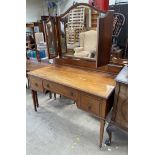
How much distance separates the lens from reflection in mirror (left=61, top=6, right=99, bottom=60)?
2070 millimetres

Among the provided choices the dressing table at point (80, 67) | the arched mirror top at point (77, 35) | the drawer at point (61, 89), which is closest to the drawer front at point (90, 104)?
the dressing table at point (80, 67)

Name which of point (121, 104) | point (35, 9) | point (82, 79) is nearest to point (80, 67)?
point (82, 79)

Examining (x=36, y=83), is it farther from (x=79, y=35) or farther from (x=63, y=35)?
(x=79, y=35)

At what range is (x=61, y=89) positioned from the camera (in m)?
1.74

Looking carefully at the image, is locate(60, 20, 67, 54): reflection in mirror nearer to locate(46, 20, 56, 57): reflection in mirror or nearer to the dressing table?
the dressing table

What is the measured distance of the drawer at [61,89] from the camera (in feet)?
5.35

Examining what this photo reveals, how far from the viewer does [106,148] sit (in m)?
1.65

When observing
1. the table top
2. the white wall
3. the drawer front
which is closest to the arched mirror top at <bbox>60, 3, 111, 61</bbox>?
the table top

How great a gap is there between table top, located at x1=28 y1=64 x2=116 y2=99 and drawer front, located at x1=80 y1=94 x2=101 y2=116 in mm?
68
